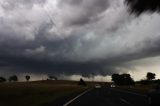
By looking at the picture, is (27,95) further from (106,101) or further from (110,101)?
(110,101)

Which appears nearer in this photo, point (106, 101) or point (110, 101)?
point (110, 101)

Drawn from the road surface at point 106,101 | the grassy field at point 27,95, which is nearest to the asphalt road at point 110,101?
the road surface at point 106,101

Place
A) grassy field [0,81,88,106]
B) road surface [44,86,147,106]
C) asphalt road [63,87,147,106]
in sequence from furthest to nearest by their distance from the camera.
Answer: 1. grassy field [0,81,88,106]
2. road surface [44,86,147,106]
3. asphalt road [63,87,147,106]

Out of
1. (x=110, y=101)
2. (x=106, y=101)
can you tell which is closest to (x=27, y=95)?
(x=106, y=101)

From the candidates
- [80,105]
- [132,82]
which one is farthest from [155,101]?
[132,82]

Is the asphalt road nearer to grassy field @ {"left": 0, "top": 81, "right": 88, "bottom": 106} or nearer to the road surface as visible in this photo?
the road surface

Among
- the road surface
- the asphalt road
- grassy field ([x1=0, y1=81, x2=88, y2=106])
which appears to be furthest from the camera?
grassy field ([x1=0, y1=81, x2=88, y2=106])

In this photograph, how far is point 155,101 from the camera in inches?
772

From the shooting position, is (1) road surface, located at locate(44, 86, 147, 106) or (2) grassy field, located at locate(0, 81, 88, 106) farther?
(2) grassy field, located at locate(0, 81, 88, 106)

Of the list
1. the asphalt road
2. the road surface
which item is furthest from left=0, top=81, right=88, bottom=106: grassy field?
the asphalt road

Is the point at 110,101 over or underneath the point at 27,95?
underneath

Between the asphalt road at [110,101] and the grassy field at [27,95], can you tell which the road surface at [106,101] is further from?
the grassy field at [27,95]

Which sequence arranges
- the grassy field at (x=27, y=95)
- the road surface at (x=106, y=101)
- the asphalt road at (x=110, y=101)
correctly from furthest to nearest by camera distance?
the grassy field at (x=27, y=95) < the road surface at (x=106, y=101) < the asphalt road at (x=110, y=101)

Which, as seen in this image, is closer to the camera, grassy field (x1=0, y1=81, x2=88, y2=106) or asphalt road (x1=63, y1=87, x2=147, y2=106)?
asphalt road (x1=63, y1=87, x2=147, y2=106)
